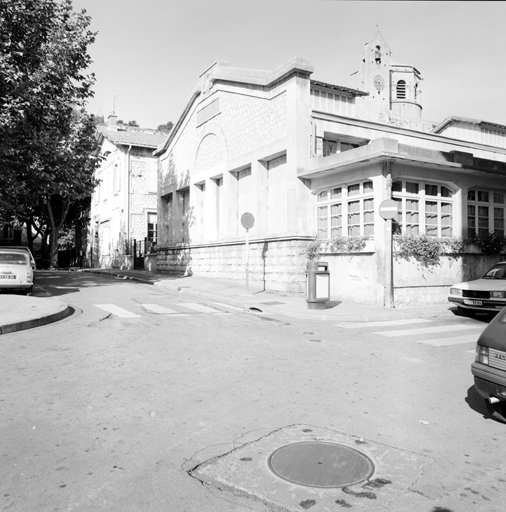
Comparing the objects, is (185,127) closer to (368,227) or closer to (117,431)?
(368,227)

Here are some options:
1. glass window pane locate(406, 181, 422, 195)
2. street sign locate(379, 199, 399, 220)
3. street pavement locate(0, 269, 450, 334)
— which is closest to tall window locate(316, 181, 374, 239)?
street sign locate(379, 199, 399, 220)

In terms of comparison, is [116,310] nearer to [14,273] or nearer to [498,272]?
[14,273]

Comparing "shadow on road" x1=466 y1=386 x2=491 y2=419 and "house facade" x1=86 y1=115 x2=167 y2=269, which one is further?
"house facade" x1=86 y1=115 x2=167 y2=269

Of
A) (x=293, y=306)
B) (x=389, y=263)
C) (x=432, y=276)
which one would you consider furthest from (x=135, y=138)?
(x=432, y=276)

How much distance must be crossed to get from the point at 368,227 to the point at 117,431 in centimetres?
1192

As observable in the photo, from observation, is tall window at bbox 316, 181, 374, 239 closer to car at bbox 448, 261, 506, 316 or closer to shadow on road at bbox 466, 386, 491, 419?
car at bbox 448, 261, 506, 316

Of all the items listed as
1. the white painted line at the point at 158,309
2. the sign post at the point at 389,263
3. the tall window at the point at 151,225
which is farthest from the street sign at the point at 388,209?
the tall window at the point at 151,225

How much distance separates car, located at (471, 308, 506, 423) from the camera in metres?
4.17

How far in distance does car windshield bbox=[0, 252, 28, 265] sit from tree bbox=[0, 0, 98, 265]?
264 centimetres

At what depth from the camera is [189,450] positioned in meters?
3.66

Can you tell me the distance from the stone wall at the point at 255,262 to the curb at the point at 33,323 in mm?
7934

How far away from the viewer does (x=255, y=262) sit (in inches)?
742

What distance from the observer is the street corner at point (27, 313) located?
30.1 feet

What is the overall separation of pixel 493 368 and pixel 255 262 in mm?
14741
